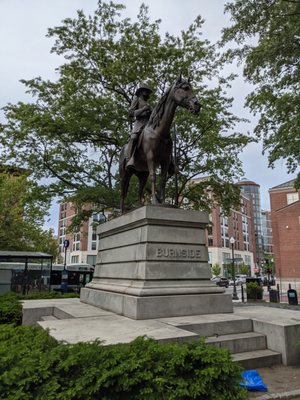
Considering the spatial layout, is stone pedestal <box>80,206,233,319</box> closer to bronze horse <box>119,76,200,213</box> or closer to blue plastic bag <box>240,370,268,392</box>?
bronze horse <box>119,76,200,213</box>

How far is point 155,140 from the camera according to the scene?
28.9ft

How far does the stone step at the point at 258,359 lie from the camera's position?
5.45 m

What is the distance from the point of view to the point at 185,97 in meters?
8.19

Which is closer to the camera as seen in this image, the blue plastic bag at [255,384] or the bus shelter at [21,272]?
the blue plastic bag at [255,384]

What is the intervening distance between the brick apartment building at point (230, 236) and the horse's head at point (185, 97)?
71.5 m

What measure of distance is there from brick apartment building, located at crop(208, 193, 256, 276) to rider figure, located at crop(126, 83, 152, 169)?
70112 millimetres

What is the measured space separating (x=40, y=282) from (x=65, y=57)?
14.8 metres

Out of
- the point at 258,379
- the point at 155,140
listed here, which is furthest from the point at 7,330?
the point at 155,140

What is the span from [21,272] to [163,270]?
17.2 metres

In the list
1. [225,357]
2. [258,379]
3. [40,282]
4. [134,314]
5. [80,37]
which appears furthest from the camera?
[40,282]

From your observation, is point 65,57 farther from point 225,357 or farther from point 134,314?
point 225,357

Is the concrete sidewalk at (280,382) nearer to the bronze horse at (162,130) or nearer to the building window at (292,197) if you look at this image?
the bronze horse at (162,130)

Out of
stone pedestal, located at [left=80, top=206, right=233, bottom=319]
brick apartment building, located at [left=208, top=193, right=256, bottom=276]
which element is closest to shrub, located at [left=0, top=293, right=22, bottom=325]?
stone pedestal, located at [left=80, top=206, right=233, bottom=319]

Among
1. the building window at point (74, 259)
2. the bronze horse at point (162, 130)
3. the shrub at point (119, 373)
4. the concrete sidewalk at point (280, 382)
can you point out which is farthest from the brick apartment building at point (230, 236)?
the shrub at point (119, 373)
